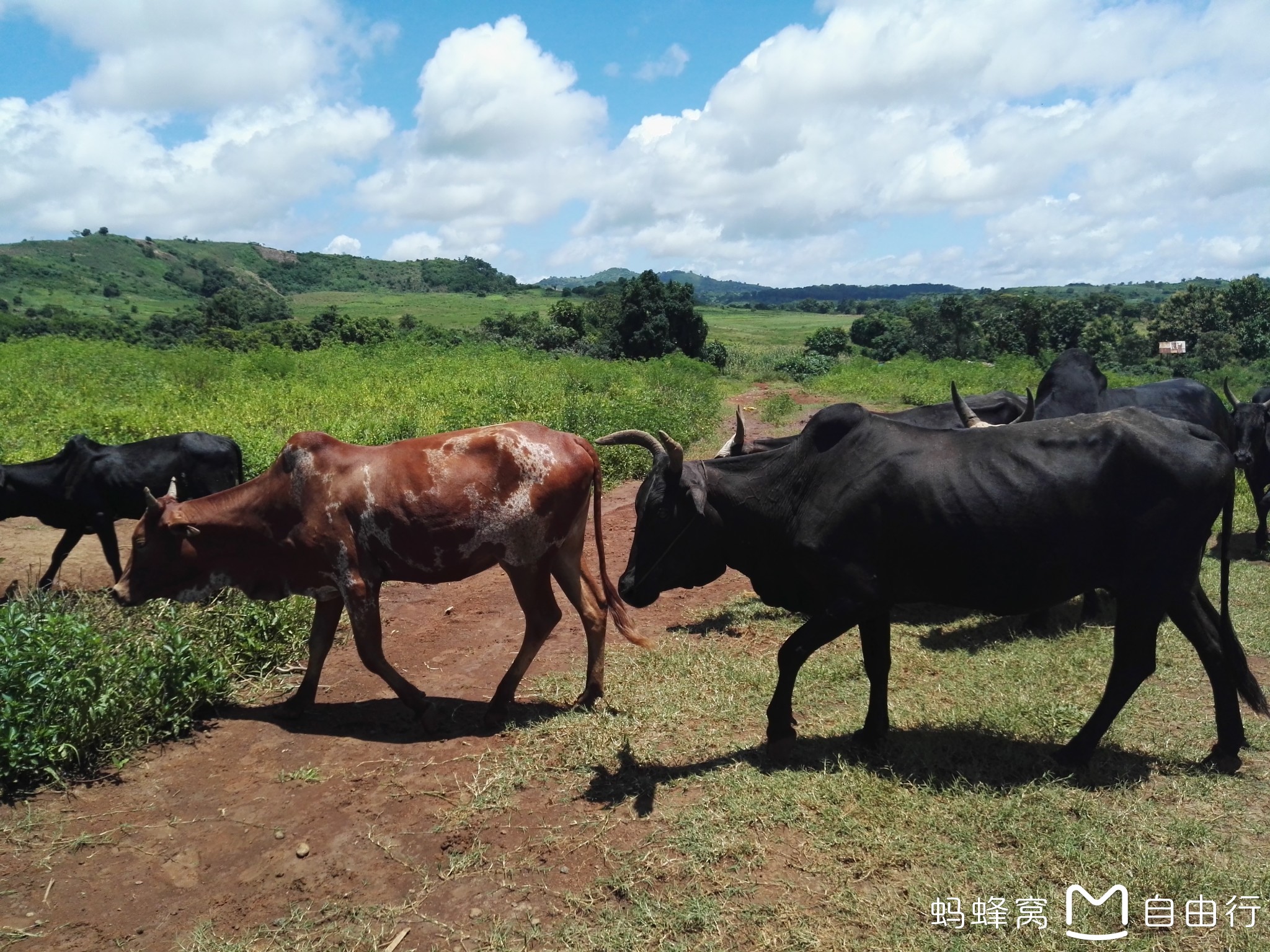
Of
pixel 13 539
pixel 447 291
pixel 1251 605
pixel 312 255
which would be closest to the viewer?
pixel 1251 605

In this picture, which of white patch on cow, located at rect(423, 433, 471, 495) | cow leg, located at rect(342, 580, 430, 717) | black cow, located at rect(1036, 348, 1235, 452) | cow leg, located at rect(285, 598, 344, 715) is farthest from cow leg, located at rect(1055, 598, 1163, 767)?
cow leg, located at rect(285, 598, 344, 715)

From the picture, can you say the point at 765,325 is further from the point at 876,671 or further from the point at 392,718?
the point at 876,671

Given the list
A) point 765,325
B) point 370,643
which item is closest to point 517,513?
point 370,643

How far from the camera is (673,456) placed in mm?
4926

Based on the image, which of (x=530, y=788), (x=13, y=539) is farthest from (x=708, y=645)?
(x=13, y=539)

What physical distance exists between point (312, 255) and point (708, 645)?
178163 millimetres

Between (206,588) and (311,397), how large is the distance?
14419mm

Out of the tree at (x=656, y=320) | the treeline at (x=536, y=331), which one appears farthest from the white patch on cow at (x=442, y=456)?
the tree at (x=656, y=320)

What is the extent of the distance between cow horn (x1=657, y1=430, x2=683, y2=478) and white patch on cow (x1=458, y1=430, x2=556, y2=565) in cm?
100

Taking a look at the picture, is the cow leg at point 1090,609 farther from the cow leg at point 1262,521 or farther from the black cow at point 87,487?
the black cow at point 87,487

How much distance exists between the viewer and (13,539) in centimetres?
1019

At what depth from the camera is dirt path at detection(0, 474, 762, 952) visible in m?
3.78

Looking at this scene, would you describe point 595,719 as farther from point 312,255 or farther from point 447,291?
point 312,255

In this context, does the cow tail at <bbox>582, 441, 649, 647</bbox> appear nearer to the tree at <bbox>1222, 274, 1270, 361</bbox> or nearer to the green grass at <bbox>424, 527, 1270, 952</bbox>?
the green grass at <bbox>424, 527, 1270, 952</bbox>
